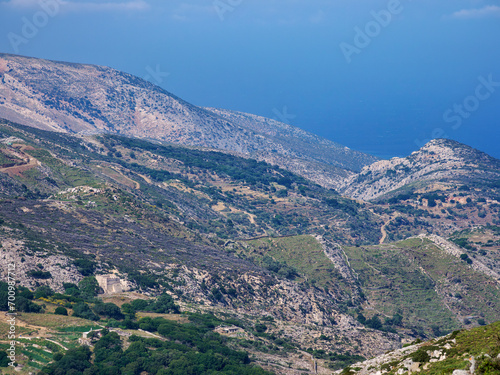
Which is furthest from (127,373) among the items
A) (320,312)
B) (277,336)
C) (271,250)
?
(271,250)

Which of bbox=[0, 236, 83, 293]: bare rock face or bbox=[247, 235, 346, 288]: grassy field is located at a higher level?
bbox=[247, 235, 346, 288]: grassy field

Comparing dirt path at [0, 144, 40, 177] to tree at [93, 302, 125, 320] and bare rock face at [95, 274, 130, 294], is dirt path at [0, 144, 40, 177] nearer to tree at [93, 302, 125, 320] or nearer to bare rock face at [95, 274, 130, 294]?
bare rock face at [95, 274, 130, 294]

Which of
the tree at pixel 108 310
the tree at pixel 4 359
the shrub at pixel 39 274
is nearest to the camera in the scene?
the tree at pixel 4 359

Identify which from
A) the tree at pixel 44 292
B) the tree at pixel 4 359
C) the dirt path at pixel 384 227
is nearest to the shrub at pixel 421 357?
the tree at pixel 4 359

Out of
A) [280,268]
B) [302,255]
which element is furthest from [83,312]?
[302,255]

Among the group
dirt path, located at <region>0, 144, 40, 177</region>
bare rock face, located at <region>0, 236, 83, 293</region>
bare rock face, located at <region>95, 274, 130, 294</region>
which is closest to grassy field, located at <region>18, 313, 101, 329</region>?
bare rock face, located at <region>0, 236, 83, 293</region>

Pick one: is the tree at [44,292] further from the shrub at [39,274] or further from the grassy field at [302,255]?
the grassy field at [302,255]

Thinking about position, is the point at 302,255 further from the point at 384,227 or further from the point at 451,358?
the point at 451,358

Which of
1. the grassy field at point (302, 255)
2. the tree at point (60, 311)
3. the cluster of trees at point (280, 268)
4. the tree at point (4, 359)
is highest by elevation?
the grassy field at point (302, 255)
